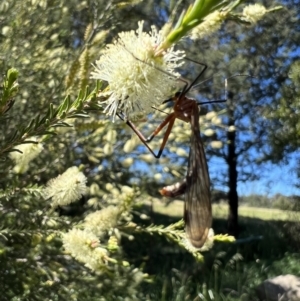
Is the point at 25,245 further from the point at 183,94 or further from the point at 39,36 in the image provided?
A: the point at 183,94

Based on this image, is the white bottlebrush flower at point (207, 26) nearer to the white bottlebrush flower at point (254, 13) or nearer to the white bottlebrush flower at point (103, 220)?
the white bottlebrush flower at point (254, 13)

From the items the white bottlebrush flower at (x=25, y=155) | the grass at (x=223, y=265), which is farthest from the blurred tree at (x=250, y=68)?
the white bottlebrush flower at (x=25, y=155)

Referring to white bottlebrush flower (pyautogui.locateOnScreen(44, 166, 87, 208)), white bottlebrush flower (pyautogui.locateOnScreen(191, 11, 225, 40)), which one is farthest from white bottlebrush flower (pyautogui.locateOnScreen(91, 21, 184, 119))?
white bottlebrush flower (pyautogui.locateOnScreen(44, 166, 87, 208))

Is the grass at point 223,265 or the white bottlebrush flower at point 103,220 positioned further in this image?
the grass at point 223,265

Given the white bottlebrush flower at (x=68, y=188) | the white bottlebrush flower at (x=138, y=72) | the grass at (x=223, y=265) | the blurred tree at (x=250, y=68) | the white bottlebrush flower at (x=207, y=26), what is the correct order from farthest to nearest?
the blurred tree at (x=250, y=68) < the grass at (x=223, y=265) < the white bottlebrush flower at (x=68, y=188) < the white bottlebrush flower at (x=207, y=26) < the white bottlebrush flower at (x=138, y=72)

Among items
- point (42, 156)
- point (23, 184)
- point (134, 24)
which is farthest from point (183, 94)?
point (134, 24)

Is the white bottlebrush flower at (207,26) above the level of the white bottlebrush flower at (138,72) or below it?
above
